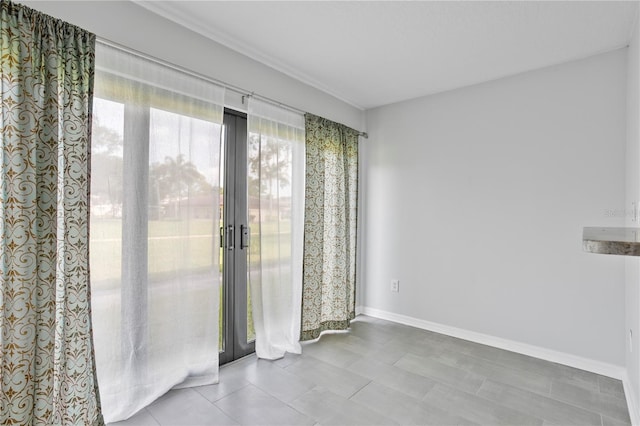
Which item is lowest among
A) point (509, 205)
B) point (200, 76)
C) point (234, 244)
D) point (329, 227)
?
point (234, 244)

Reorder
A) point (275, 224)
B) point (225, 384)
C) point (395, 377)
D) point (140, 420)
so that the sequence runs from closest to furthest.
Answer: point (140, 420) → point (225, 384) → point (395, 377) → point (275, 224)

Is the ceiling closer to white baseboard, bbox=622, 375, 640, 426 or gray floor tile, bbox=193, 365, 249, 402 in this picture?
white baseboard, bbox=622, 375, 640, 426

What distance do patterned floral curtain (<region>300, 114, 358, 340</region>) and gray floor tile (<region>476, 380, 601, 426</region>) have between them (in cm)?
159

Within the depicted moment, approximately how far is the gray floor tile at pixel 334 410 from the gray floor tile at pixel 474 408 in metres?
0.46

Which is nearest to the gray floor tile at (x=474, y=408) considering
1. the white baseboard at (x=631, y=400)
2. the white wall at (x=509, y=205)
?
the white baseboard at (x=631, y=400)

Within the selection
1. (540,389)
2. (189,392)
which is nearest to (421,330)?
(540,389)

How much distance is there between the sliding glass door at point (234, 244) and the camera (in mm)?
2742

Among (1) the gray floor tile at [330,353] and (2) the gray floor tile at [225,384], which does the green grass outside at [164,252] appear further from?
(1) the gray floor tile at [330,353]

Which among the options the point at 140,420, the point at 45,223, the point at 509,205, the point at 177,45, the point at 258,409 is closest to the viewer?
the point at 45,223

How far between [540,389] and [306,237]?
2.25 metres

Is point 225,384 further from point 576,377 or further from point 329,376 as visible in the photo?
point 576,377

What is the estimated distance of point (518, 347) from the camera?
3061 mm

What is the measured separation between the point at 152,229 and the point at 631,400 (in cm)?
340

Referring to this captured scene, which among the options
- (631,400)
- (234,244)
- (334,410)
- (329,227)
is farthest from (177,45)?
(631,400)
